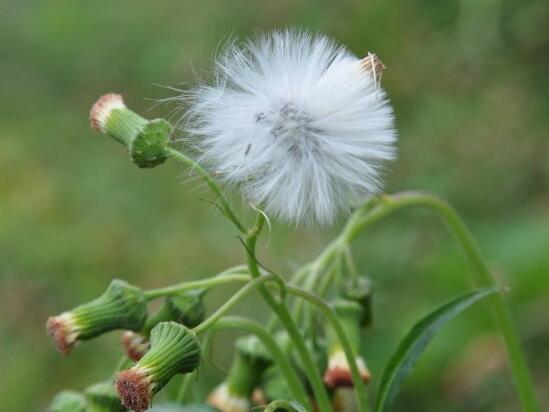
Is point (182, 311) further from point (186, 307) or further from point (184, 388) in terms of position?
point (184, 388)

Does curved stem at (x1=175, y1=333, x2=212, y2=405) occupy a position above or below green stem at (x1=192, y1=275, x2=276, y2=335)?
above

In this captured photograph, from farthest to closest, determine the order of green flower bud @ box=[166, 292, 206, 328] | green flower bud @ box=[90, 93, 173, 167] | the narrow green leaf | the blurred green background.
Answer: the blurred green background < the narrow green leaf < green flower bud @ box=[166, 292, 206, 328] < green flower bud @ box=[90, 93, 173, 167]

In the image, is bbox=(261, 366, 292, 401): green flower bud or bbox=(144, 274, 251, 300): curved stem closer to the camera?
bbox=(144, 274, 251, 300): curved stem

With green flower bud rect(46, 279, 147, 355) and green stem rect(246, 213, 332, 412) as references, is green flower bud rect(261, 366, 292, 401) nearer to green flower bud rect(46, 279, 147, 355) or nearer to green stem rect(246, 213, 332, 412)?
green stem rect(246, 213, 332, 412)

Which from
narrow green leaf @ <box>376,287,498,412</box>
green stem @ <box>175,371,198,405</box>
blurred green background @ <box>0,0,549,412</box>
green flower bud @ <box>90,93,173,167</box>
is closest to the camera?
green flower bud @ <box>90,93,173,167</box>

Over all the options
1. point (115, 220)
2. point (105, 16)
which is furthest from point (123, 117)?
point (105, 16)

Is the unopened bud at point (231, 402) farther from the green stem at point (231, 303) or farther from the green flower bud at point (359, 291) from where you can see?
the green stem at point (231, 303)

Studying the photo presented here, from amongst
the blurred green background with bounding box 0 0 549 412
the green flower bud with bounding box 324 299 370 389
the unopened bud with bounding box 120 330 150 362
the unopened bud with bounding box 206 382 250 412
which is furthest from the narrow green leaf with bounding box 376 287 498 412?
the blurred green background with bounding box 0 0 549 412
